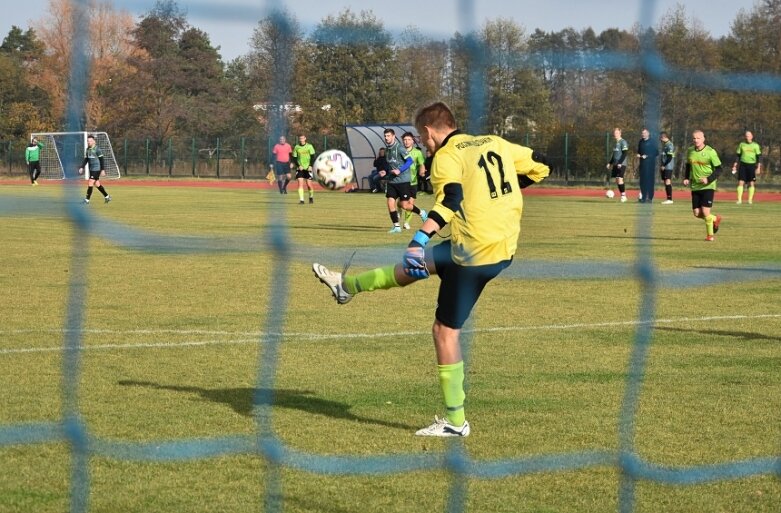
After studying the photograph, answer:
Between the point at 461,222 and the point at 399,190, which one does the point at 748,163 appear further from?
the point at 461,222

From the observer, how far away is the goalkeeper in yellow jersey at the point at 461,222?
616 cm

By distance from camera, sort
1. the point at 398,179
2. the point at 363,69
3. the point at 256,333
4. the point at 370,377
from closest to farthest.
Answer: the point at 363,69, the point at 370,377, the point at 256,333, the point at 398,179

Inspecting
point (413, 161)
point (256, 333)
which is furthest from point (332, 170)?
point (256, 333)

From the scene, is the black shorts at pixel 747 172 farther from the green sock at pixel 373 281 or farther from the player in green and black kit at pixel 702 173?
the green sock at pixel 373 281

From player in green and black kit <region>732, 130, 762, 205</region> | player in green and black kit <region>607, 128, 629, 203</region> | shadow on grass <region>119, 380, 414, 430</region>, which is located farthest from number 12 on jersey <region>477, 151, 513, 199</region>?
player in green and black kit <region>732, 130, 762, 205</region>

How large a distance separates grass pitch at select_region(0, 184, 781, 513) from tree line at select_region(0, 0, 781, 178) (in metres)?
0.87

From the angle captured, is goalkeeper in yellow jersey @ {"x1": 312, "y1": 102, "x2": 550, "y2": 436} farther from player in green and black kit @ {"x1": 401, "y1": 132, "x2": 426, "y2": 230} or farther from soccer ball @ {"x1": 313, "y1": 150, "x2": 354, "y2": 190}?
player in green and black kit @ {"x1": 401, "y1": 132, "x2": 426, "y2": 230}

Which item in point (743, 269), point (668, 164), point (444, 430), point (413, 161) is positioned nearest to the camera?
point (444, 430)

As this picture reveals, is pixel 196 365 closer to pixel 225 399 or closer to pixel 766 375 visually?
pixel 225 399

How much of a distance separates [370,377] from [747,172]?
76.4ft

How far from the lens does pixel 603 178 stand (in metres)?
30.8

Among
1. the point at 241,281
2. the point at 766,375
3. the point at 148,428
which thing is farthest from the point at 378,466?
the point at 241,281

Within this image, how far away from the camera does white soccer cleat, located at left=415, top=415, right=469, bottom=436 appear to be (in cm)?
608

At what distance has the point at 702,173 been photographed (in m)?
18.1
